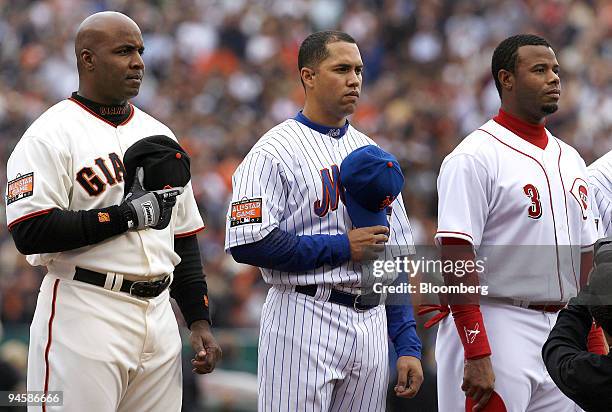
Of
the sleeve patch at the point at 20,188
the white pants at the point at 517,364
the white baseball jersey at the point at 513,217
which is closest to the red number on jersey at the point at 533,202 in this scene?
the white baseball jersey at the point at 513,217

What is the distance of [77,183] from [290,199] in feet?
2.88

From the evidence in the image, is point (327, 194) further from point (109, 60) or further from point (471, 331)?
point (109, 60)

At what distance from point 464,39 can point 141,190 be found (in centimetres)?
1036

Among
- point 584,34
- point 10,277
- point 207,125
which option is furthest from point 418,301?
point 584,34

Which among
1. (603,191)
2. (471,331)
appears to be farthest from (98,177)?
(603,191)

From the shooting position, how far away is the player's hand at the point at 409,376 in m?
4.51

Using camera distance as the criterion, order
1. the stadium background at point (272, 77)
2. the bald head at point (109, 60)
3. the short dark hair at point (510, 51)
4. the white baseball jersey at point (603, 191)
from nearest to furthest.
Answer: the bald head at point (109, 60) → the short dark hair at point (510, 51) → the white baseball jersey at point (603, 191) → the stadium background at point (272, 77)

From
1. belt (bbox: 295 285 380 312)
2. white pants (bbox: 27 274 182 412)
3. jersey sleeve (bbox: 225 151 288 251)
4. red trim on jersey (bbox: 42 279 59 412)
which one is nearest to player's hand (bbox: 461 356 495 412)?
belt (bbox: 295 285 380 312)

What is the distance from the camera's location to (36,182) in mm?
4047

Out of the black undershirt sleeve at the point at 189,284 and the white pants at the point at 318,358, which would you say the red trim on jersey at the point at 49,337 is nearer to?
the black undershirt sleeve at the point at 189,284

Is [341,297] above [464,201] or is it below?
below

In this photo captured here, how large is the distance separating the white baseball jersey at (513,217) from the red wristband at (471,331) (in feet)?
0.59

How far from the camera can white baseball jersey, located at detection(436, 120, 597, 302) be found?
4582 mm

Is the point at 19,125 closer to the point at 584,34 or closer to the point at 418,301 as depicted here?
the point at 584,34
